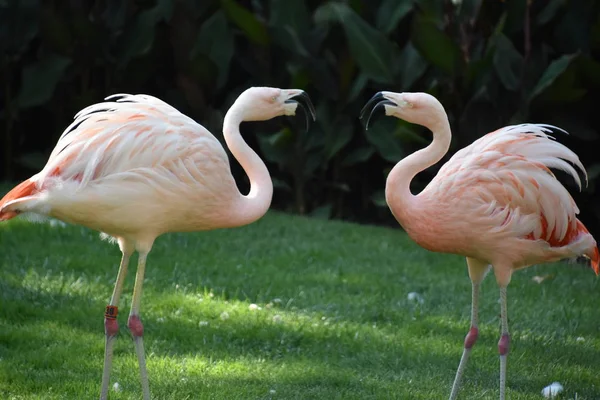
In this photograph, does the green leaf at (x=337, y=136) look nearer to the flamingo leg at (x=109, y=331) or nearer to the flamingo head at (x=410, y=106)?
the flamingo head at (x=410, y=106)

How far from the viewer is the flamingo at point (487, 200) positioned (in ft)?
14.7

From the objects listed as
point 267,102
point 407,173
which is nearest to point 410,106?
point 407,173

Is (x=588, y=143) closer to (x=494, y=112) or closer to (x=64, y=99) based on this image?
(x=494, y=112)

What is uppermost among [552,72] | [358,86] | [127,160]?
[552,72]

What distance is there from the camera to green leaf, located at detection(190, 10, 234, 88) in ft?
29.1

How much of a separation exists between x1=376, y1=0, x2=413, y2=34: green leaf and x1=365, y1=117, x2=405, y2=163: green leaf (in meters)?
0.86

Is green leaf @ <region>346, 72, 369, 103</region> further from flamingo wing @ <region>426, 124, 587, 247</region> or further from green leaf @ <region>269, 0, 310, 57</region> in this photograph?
flamingo wing @ <region>426, 124, 587, 247</region>

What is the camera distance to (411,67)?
27.6 feet

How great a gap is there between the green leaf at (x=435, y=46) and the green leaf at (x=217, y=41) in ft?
6.17

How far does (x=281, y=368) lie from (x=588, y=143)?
464 cm

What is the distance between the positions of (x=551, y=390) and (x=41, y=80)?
623 cm

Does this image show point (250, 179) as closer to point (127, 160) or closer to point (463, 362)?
point (127, 160)

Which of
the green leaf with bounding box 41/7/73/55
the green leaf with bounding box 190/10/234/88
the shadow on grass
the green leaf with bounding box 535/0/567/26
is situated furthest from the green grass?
the green leaf with bounding box 41/7/73/55

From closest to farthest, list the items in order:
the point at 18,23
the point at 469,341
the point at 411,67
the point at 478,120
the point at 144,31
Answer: the point at 469,341 → the point at 478,120 → the point at 411,67 → the point at 144,31 → the point at 18,23
